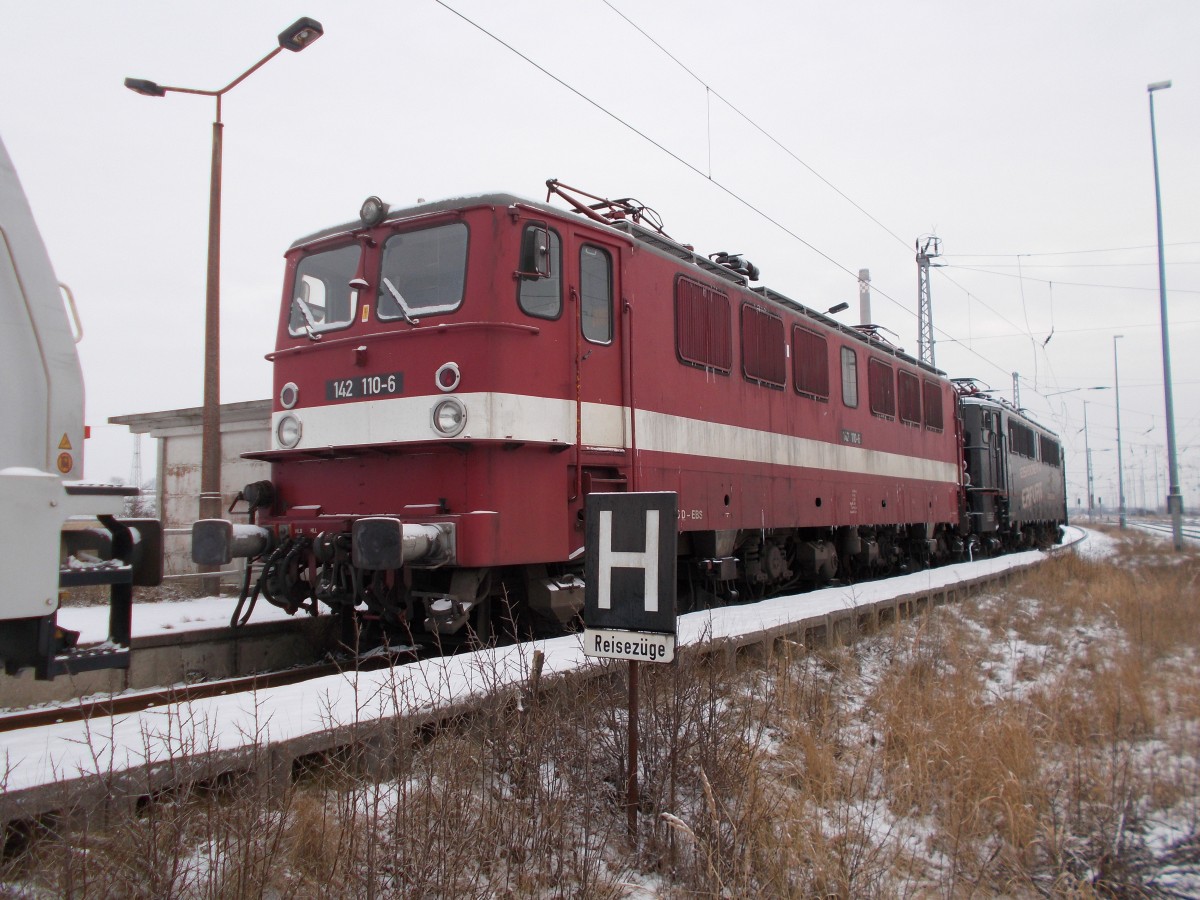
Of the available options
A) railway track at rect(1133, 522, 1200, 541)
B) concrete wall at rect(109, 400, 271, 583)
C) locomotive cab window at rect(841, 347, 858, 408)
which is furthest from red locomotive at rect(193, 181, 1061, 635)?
railway track at rect(1133, 522, 1200, 541)

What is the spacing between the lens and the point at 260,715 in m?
3.89

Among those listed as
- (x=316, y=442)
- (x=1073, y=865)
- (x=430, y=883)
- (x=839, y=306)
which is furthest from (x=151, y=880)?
(x=839, y=306)

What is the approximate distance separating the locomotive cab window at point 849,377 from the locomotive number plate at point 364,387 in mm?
7005

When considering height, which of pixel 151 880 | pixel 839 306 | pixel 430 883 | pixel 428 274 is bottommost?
pixel 430 883

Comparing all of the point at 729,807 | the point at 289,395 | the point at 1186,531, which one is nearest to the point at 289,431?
the point at 289,395

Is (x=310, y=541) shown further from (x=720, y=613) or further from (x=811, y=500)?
A: (x=811, y=500)

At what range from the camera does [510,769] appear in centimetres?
388

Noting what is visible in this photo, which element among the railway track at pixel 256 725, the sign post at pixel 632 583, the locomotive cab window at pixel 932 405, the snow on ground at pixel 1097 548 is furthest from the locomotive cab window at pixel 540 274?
the snow on ground at pixel 1097 548

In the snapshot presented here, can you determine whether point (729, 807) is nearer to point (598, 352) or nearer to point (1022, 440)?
point (598, 352)

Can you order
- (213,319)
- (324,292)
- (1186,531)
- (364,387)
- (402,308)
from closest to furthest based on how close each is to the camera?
(402,308) < (364,387) < (324,292) < (213,319) < (1186,531)

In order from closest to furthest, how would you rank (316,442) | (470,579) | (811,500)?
(470,579) → (316,442) → (811,500)

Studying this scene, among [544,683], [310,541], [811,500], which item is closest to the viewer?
[544,683]

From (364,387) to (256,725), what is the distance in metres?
3.84

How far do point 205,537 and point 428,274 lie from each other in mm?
2461
